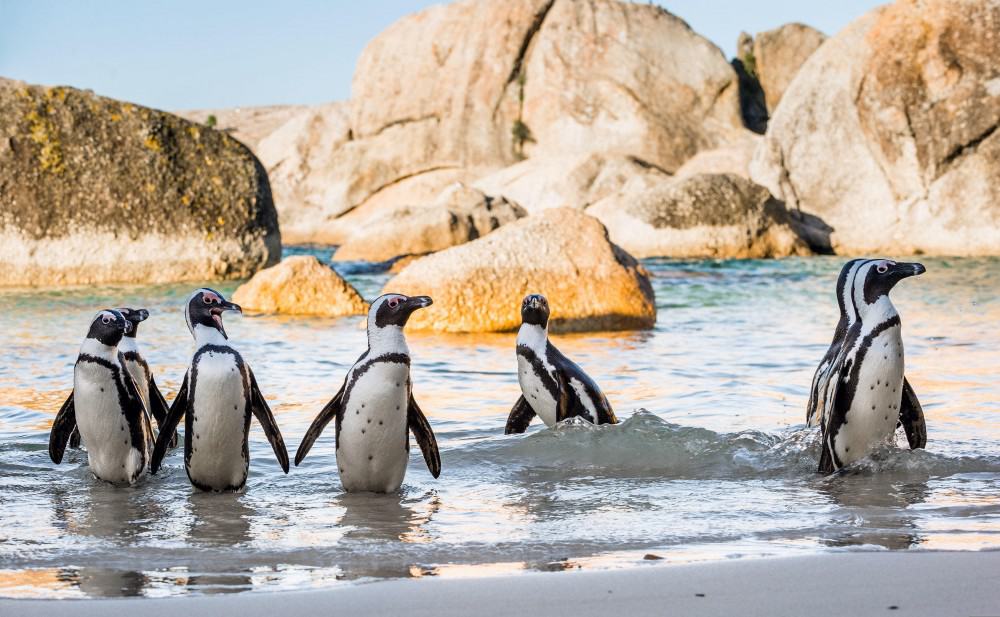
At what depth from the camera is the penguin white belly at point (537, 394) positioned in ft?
19.6

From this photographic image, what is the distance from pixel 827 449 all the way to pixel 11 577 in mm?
3159

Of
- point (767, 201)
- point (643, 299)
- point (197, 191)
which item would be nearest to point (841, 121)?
point (767, 201)

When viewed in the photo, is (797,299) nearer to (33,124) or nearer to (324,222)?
(33,124)

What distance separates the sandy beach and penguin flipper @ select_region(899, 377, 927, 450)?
196 centimetres

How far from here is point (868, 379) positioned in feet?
16.4

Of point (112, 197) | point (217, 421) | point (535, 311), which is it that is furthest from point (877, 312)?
point (112, 197)

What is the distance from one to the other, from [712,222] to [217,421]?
22392 millimetres

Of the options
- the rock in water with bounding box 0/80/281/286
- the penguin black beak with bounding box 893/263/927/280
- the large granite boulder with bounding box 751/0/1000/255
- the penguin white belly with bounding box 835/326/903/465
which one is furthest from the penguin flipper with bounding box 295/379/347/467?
the large granite boulder with bounding box 751/0/1000/255

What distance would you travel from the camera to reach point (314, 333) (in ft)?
36.8

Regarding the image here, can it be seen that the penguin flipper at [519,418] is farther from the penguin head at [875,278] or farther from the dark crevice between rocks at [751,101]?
the dark crevice between rocks at [751,101]

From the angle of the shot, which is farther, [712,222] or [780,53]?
[780,53]

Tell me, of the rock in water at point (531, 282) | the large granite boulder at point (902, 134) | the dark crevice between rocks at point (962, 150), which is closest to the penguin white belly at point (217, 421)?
the rock in water at point (531, 282)

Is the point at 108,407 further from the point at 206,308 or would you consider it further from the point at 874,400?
the point at 874,400

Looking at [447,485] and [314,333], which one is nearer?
[447,485]
